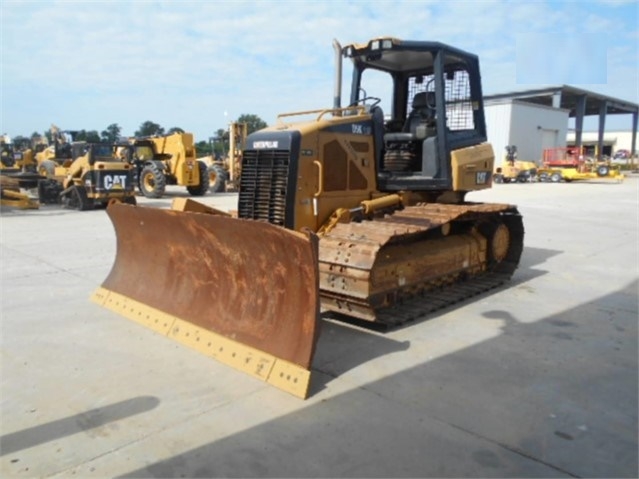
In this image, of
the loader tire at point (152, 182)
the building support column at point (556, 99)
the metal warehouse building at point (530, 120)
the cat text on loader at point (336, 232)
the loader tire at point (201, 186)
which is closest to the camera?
the cat text on loader at point (336, 232)

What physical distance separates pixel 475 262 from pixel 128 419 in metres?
4.66

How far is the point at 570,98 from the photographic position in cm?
5122

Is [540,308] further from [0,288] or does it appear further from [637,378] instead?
[0,288]

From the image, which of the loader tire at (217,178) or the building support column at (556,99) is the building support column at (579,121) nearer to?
the building support column at (556,99)

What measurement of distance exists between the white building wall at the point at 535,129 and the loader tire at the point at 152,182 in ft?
90.0

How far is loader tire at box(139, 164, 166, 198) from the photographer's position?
60.4 feet

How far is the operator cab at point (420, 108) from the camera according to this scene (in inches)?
244

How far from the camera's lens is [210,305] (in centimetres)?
471

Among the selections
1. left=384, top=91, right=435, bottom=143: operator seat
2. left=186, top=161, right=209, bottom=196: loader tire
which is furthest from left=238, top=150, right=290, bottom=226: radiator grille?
left=186, top=161, right=209, bottom=196: loader tire

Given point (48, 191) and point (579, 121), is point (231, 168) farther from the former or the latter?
point (579, 121)

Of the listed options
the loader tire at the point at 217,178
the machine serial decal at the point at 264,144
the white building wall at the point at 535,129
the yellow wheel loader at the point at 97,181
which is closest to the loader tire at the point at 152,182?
the yellow wheel loader at the point at 97,181

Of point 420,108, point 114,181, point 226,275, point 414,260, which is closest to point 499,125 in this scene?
point 114,181

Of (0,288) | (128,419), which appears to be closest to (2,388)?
(128,419)

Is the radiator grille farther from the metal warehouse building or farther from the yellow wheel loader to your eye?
the metal warehouse building
